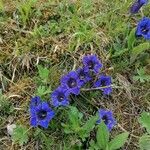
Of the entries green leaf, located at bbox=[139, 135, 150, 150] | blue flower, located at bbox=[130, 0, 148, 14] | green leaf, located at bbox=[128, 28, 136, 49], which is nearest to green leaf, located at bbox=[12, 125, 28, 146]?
green leaf, located at bbox=[139, 135, 150, 150]

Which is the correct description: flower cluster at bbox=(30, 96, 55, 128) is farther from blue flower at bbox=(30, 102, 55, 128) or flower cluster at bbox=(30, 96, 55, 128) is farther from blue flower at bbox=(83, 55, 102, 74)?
blue flower at bbox=(83, 55, 102, 74)

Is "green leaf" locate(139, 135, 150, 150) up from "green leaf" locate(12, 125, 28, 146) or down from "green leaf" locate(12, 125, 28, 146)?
up

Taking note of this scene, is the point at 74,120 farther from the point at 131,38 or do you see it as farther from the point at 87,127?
the point at 131,38

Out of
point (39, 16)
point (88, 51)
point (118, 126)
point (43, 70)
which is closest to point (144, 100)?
point (118, 126)

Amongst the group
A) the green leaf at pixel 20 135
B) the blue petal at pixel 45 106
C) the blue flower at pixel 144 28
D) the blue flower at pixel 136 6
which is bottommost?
the green leaf at pixel 20 135

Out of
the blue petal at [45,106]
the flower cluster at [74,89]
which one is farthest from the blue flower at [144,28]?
the blue petal at [45,106]

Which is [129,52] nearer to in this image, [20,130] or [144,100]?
[144,100]

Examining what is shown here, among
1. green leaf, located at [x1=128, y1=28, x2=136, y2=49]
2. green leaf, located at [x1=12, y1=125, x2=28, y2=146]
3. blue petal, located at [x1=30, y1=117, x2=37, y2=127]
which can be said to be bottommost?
green leaf, located at [x1=12, y1=125, x2=28, y2=146]

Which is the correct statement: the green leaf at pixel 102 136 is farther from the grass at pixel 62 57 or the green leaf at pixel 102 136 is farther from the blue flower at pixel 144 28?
the blue flower at pixel 144 28

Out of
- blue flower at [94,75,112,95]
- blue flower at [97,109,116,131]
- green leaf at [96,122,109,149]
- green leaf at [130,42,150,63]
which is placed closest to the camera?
green leaf at [96,122,109,149]
